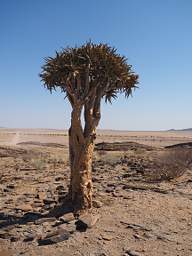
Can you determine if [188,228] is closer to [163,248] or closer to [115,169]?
[163,248]

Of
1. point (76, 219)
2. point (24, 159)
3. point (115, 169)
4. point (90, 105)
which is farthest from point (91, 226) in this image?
point (24, 159)

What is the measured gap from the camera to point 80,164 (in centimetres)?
991

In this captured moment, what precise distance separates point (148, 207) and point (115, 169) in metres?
8.02

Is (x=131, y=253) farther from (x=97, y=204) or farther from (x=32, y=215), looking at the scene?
(x=32, y=215)

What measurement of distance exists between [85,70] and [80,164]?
2.33 metres

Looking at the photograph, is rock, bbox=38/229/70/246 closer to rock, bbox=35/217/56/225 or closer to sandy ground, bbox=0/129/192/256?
sandy ground, bbox=0/129/192/256

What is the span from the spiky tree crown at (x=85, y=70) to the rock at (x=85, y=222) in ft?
9.15

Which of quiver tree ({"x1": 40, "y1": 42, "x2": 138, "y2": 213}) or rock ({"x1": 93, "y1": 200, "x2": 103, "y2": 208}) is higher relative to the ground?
quiver tree ({"x1": 40, "y1": 42, "x2": 138, "y2": 213})

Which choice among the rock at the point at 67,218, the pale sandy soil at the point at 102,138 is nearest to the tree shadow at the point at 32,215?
the rock at the point at 67,218

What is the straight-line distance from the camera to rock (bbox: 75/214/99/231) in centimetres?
859

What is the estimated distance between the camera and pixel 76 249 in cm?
761

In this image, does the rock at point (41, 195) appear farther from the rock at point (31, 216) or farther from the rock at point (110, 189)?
the rock at point (110, 189)

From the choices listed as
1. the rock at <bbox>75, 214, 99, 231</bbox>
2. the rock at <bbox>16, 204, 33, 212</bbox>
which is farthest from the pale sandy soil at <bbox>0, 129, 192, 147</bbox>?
the rock at <bbox>75, 214, 99, 231</bbox>

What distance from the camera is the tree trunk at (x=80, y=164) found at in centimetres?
978
